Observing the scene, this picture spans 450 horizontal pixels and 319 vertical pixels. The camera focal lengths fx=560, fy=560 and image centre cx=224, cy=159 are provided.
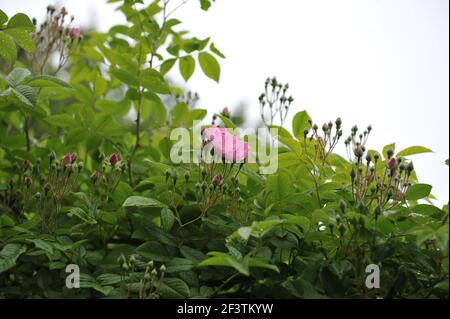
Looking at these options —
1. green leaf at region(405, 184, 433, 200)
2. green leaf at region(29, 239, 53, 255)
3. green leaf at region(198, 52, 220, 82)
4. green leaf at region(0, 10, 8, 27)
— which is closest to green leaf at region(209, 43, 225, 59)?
green leaf at region(198, 52, 220, 82)

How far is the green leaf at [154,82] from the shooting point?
5.09 feet

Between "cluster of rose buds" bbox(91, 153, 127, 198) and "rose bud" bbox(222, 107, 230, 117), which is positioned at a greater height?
"rose bud" bbox(222, 107, 230, 117)

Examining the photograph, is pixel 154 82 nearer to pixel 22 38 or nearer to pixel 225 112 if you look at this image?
pixel 225 112

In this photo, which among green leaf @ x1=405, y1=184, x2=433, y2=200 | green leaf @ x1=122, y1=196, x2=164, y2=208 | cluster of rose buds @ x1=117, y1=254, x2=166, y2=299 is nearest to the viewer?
cluster of rose buds @ x1=117, y1=254, x2=166, y2=299

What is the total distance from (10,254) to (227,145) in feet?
1.60

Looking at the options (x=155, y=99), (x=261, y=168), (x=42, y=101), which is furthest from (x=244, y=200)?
(x=42, y=101)

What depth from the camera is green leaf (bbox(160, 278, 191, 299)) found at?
104 centimetres

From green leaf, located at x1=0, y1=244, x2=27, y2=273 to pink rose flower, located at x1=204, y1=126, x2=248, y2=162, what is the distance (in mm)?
445

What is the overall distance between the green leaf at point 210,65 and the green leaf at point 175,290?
2.74ft

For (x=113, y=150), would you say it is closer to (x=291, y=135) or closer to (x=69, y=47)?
(x=69, y=47)

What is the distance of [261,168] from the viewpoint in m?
1.33

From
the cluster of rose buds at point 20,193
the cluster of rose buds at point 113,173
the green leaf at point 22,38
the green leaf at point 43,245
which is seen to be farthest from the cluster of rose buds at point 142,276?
the green leaf at point 22,38

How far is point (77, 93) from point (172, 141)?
21.6 inches

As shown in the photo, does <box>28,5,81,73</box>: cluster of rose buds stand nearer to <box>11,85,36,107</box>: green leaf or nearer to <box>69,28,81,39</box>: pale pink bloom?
<box>69,28,81,39</box>: pale pink bloom
